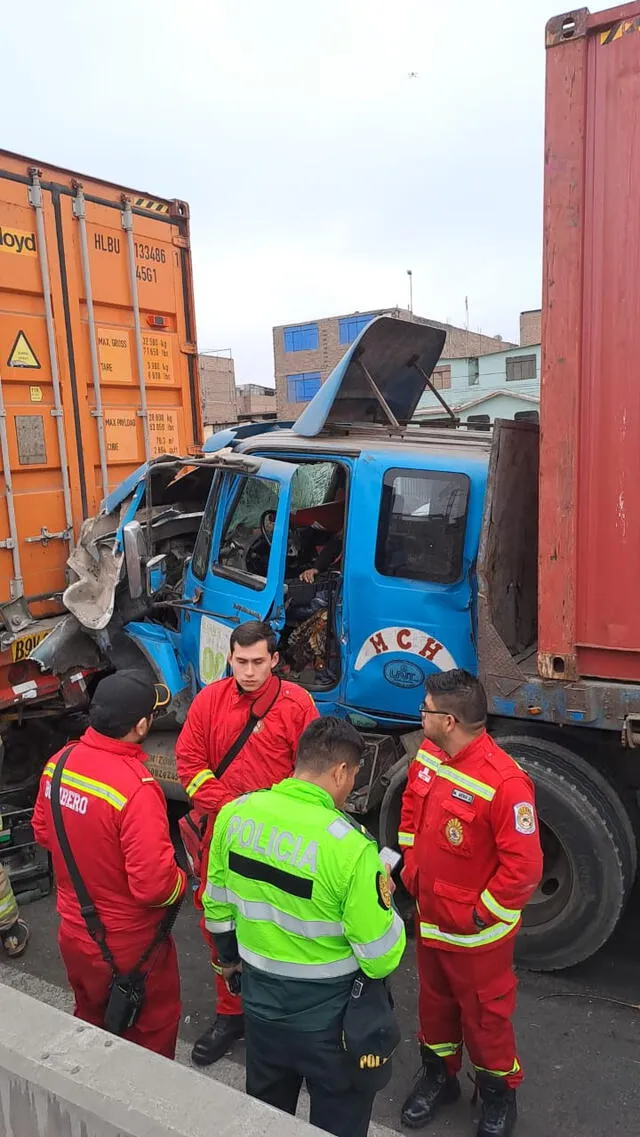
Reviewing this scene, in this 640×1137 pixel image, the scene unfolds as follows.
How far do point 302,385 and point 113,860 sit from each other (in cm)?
3293

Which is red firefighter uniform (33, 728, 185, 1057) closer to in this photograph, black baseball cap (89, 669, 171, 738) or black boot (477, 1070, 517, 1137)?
black baseball cap (89, 669, 171, 738)

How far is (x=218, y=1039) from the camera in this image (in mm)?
3010

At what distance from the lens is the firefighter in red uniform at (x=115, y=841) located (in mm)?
2359

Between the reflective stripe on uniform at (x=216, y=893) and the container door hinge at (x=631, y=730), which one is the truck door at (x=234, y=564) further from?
the reflective stripe on uniform at (x=216, y=893)

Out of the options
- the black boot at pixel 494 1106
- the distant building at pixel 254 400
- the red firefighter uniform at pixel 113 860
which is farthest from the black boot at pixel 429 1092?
the distant building at pixel 254 400

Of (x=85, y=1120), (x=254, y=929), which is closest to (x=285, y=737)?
(x=254, y=929)

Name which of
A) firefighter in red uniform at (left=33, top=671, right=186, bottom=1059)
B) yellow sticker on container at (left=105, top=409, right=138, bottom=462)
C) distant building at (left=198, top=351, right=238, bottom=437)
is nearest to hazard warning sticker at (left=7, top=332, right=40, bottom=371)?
yellow sticker on container at (left=105, top=409, right=138, bottom=462)

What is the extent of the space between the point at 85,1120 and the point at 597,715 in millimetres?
2194

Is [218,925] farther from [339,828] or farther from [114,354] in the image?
[114,354]

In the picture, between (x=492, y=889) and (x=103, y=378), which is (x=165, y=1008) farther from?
(x=103, y=378)

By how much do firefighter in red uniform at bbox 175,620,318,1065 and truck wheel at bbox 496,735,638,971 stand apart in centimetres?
102

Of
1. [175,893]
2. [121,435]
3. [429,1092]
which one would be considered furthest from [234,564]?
[429,1092]

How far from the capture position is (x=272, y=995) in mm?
1921

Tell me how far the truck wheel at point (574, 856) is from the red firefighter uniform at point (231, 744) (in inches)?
39.3
